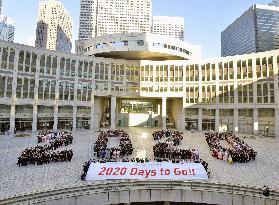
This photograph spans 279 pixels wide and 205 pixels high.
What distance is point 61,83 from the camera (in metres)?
49.5

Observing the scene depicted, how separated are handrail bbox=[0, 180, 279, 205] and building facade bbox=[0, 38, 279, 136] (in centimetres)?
3073

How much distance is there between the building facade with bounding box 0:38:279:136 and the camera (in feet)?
142

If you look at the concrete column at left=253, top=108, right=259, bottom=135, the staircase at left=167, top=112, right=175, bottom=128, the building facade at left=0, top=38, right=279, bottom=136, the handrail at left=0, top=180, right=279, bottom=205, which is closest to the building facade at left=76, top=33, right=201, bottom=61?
the building facade at left=0, top=38, right=279, bottom=136

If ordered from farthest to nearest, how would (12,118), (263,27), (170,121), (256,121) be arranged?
(263,27), (170,121), (256,121), (12,118)

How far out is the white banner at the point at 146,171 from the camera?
17.8m

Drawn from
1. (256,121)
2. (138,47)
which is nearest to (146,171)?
(256,121)

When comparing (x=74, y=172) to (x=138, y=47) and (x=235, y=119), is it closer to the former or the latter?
(x=235, y=119)

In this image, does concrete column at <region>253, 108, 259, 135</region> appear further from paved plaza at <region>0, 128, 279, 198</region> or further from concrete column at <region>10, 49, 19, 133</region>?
concrete column at <region>10, 49, 19, 133</region>

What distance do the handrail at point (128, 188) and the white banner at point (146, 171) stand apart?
53 cm

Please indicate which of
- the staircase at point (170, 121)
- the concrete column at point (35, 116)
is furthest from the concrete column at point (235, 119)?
the concrete column at point (35, 116)

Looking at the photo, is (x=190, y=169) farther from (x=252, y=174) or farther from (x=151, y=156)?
(x=151, y=156)

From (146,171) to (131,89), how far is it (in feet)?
128

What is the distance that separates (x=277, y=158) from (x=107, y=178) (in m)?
19.0

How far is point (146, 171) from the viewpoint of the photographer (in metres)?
18.2
